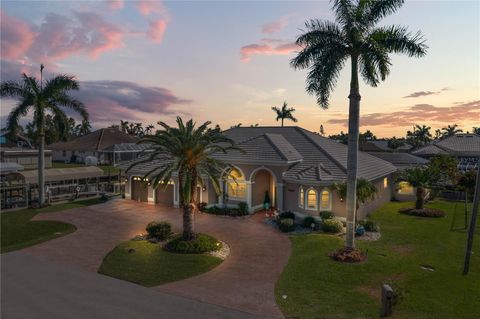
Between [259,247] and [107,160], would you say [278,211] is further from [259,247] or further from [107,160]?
[107,160]

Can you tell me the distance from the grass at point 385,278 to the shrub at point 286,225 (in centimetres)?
129

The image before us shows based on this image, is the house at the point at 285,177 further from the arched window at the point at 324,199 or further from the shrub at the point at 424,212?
the shrub at the point at 424,212

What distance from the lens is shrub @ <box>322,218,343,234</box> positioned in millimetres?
23125

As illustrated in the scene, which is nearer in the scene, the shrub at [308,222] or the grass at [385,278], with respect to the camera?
the grass at [385,278]

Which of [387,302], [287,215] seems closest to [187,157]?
[287,215]

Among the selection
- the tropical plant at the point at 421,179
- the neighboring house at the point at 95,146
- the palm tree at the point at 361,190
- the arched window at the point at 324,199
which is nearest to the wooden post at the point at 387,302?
the palm tree at the point at 361,190

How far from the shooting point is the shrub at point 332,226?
2312 centimetres

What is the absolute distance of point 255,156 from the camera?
28.8m

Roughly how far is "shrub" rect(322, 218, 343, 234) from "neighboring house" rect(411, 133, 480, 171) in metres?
37.8

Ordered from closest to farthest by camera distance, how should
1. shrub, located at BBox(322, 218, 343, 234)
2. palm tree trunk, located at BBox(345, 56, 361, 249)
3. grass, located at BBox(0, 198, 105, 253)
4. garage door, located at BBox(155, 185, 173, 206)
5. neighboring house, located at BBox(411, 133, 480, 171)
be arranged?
palm tree trunk, located at BBox(345, 56, 361, 249)
grass, located at BBox(0, 198, 105, 253)
shrub, located at BBox(322, 218, 343, 234)
garage door, located at BBox(155, 185, 173, 206)
neighboring house, located at BBox(411, 133, 480, 171)

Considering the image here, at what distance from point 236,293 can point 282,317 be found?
255 centimetres

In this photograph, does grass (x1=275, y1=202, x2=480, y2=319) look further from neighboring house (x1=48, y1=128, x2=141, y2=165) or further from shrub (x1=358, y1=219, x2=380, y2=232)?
neighboring house (x1=48, y1=128, x2=141, y2=165)

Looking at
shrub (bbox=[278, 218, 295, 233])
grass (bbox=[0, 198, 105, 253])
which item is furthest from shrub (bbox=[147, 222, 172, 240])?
shrub (bbox=[278, 218, 295, 233])

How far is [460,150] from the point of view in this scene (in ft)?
190
